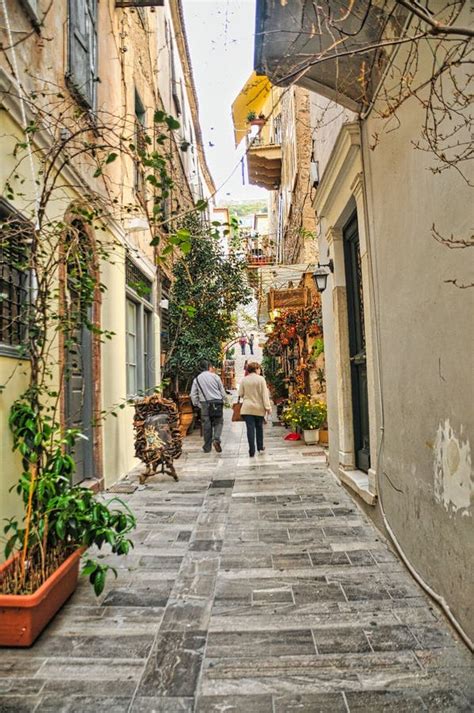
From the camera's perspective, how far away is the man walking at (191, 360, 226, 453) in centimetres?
883

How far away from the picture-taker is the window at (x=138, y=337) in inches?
324

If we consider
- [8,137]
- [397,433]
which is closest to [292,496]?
[397,433]

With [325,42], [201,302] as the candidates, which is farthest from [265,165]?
[325,42]

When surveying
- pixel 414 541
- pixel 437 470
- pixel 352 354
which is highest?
pixel 352 354

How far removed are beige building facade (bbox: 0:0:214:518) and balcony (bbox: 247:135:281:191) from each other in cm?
614

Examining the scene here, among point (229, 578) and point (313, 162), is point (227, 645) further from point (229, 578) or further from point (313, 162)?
point (313, 162)

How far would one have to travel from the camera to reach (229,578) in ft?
11.0

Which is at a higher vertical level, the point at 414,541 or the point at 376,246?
the point at 376,246

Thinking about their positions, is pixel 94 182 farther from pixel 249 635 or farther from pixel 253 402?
pixel 249 635

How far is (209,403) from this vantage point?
882 cm

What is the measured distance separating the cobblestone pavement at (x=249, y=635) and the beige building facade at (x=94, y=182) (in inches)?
48.1

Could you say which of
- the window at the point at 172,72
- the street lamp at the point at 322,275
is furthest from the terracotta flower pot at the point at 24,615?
the window at the point at 172,72

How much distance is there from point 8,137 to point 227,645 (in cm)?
376

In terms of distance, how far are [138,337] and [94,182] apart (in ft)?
11.1
